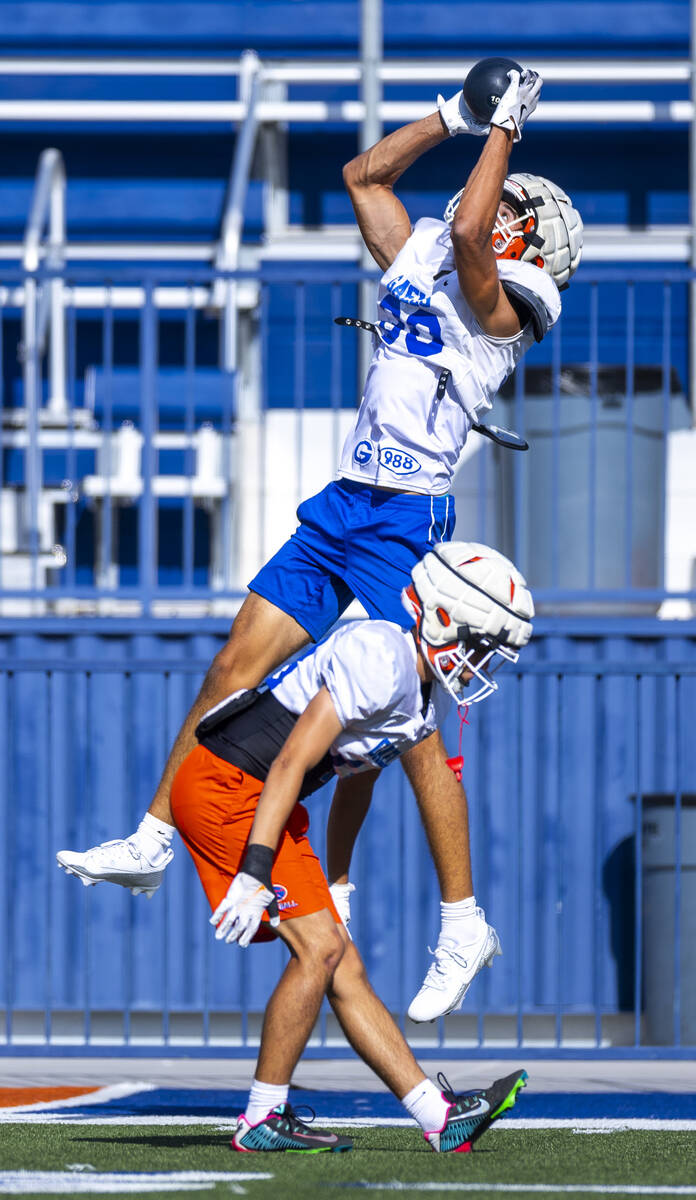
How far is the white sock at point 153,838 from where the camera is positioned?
208 inches

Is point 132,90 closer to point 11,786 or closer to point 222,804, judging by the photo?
point 11,786

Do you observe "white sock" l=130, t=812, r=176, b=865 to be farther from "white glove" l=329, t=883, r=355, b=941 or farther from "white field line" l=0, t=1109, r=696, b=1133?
"white field line" l=0, t=1109, r=696, b=1133

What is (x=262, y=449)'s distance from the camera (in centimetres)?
863

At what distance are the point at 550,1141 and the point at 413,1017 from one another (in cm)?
52

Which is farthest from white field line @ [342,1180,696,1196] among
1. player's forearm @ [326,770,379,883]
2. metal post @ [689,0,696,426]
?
metal post @ [689,0,696,426]

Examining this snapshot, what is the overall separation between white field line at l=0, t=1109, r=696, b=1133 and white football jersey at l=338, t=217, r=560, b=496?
1.91 metres

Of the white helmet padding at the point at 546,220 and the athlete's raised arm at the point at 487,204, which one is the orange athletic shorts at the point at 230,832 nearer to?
the athlete's raised arm at the point at 487,204

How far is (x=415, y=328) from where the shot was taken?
5281 mm

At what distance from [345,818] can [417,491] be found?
0.92 meters

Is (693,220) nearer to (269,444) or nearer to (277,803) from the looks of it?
(269,444)

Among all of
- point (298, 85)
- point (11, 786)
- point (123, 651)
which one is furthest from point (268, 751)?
point (298, 85)

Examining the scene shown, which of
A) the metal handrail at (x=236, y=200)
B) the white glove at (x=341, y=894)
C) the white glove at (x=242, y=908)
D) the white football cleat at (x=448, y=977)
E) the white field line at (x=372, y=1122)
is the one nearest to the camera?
the white glove at (x=242, y=908)

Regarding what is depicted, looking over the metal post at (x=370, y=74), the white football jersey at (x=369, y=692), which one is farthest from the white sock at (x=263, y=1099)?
the metal post at (x=370, y=74)

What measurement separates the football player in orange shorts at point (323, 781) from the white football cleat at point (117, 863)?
50cm
